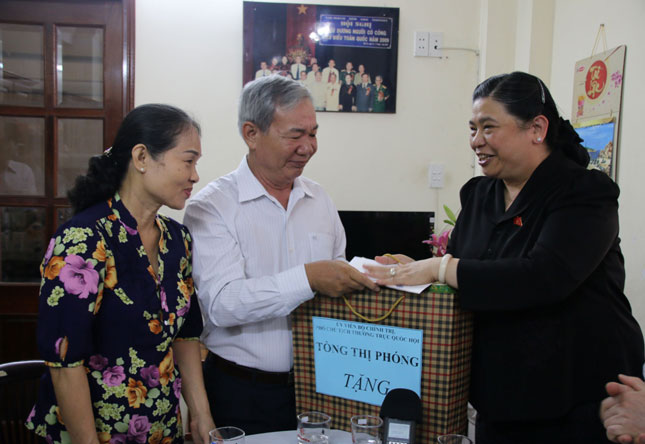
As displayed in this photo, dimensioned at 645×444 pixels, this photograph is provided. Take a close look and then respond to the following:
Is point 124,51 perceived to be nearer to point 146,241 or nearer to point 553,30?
point 146,241

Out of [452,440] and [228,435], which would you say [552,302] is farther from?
[228,435]

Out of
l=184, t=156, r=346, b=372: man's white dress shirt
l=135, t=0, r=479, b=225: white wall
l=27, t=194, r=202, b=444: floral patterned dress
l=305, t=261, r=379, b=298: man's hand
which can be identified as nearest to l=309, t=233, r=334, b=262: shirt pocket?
l=184, t=156, r=346, b=372: man's white dress shirt

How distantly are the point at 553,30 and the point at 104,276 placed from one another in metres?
2.50

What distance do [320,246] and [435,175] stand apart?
167cm

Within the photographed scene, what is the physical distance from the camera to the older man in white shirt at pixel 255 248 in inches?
54.8

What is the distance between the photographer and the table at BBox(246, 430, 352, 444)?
120 cm

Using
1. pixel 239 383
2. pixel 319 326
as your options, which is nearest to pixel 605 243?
pixel 319 326

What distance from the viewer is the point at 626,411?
116cm

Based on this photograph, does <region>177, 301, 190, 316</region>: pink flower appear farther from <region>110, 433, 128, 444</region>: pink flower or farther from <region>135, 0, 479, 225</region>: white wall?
<region>135, 0, 479, 225</region>: white wall

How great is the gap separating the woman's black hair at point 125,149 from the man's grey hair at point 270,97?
0.26 meters

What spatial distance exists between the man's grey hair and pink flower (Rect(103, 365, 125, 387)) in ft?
2.38

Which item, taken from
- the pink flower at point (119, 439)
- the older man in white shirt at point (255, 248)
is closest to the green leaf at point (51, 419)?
the pink flower at point (119, 439)

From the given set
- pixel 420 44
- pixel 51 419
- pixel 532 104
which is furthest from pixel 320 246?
pixel 420 44

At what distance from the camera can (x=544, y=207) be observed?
1.23m
